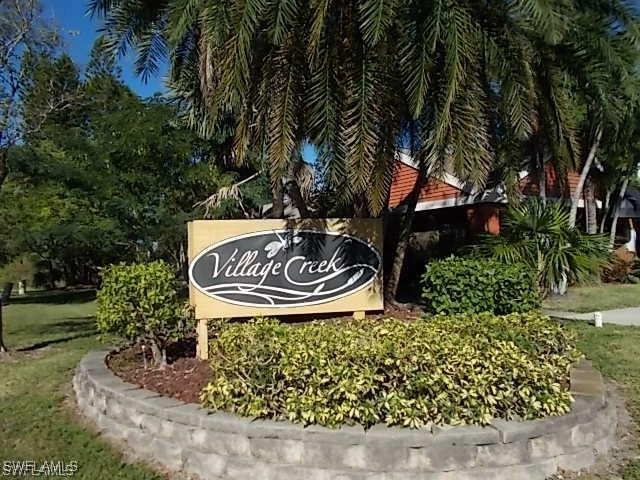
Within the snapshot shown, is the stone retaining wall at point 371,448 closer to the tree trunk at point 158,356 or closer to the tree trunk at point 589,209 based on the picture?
the tree trunk at point 158,356

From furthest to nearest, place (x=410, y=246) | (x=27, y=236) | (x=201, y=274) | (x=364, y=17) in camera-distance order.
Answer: (x=410, y=246), (x=27, y=236), (x=201, y=274), (x=364, y=17)

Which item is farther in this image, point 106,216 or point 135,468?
point 106,216

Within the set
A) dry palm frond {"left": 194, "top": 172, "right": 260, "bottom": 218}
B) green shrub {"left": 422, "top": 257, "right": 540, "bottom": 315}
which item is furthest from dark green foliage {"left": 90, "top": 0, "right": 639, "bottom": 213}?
dry palm frond {"left": 194, "top": 172, "right": 260, "bottom": 218}

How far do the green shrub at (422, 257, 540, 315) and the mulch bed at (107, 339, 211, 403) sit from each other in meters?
2.94

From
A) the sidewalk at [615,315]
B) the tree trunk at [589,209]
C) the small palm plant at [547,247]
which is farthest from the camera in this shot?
the tree trunk at [589,209]

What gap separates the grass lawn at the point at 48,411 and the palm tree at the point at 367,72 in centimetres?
332

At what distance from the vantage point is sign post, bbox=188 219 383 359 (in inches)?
281

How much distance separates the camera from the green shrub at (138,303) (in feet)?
20.0

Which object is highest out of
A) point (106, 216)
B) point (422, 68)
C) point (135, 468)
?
point (422, 68)

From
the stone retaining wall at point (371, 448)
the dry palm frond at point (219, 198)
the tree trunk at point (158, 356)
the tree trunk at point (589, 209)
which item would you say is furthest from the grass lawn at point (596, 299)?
the tree trunk at point (158, 356)

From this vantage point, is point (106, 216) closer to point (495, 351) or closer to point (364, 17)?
point (364, 17)

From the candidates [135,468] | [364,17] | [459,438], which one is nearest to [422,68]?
[364,17]

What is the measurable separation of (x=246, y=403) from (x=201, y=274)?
280 centimetres

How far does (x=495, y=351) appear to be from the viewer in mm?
4703
